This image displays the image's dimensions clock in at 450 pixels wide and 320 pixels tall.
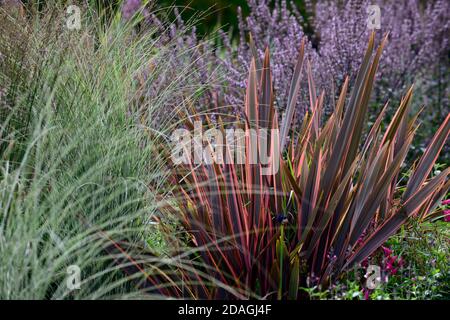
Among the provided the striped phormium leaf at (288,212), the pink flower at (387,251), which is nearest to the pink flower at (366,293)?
the striped phormium leaf at (288,212)

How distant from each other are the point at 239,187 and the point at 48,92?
0.82 metres

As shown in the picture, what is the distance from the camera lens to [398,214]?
9.86ft

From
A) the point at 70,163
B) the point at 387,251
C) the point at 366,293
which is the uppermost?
the point at 70,163

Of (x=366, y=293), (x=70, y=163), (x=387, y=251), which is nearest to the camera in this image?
(x=366, y=293)

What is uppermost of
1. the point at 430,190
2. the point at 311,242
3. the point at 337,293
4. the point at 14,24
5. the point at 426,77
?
the point at 426,77

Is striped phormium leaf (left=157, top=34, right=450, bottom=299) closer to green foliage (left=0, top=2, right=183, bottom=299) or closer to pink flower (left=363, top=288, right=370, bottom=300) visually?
pink flower (left=363, top=288, right=370, bottom=300)

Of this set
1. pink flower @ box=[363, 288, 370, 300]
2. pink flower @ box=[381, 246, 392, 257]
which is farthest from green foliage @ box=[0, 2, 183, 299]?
pink flower @ box=[381, 246, 392, 257]

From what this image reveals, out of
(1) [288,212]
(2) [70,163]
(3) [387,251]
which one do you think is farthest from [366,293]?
(2) [70,163]

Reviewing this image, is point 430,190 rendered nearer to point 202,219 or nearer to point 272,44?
point 202,219

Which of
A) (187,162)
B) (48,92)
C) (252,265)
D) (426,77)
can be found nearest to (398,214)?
(252,265)

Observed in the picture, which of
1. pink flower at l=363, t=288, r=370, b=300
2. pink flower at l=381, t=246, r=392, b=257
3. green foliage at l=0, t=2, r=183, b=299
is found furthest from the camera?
pink flower at l=381, t=246, r=392, b=257

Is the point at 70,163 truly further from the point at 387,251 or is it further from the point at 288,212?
the point at 387,251

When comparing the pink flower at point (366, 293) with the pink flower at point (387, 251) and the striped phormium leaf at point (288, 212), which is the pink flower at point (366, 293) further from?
the pink flower at point (387, 251)

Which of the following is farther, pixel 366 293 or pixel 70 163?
pixel 70 163
